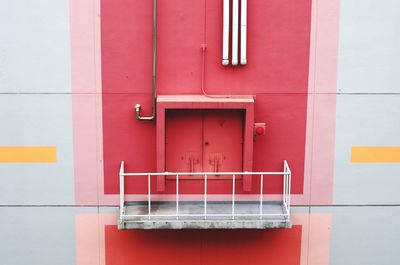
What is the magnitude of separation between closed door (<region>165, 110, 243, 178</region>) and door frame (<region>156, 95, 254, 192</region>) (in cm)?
21

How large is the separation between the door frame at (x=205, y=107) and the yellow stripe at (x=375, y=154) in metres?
1.54

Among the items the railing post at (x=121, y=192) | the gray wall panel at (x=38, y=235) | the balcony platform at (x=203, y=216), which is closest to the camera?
the balcony platform at (x=203, y=216)

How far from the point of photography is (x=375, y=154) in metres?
6.07

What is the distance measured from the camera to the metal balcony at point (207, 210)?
5523 millimetres

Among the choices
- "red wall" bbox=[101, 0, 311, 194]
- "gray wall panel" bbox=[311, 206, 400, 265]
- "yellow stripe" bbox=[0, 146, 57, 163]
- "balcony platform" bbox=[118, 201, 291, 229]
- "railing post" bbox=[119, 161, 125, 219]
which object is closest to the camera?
"balcony platform" bbox=[118, 201, 291, 229]

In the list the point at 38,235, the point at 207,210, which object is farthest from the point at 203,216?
the point at 38,235

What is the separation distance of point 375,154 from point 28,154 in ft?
16.0

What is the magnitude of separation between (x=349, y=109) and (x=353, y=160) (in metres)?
0.73

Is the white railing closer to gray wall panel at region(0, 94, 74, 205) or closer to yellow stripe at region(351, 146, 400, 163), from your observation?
gray wall panel at region(0, 94, 74, 205)

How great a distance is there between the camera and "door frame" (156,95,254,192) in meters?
5.61

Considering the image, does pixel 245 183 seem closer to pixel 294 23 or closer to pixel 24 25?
pixel 294 23

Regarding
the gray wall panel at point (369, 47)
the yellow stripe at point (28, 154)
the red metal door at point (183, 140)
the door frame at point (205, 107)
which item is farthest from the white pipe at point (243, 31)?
the yellow stripe at point (28, 154)

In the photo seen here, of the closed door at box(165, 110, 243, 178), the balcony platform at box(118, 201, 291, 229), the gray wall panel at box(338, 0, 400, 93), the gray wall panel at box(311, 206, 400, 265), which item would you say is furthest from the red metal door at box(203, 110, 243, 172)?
the gray wall panel at box(338, 0, 400, 93)

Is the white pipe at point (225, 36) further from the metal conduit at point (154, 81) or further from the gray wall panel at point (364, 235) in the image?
the gray wall panel at point (364, 235)
